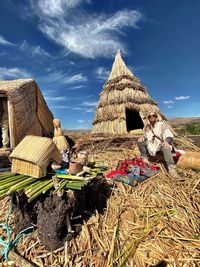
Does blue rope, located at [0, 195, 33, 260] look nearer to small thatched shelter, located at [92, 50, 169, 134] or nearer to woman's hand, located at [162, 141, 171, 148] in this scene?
woman's hand, located at [162, 141, 171, 148]

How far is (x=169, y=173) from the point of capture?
154 inches

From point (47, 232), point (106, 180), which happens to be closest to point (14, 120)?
point (106, 180)

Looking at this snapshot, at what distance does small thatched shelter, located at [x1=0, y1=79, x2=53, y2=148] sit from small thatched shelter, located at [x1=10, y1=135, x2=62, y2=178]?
109 inches

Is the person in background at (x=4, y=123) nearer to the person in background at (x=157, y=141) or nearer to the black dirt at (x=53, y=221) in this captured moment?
the person in background at (x=157, y=141)

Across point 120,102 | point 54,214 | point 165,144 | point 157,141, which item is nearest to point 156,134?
point 157,141

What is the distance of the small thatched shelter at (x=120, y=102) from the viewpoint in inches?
315

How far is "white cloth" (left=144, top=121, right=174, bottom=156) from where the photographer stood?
4152mm

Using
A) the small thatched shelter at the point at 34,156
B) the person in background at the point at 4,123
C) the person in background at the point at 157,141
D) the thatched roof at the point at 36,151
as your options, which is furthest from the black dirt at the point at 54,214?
the person in background at the point at 4,123

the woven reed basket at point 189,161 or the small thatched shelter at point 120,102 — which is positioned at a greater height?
the small thatched shelter at point 120,102

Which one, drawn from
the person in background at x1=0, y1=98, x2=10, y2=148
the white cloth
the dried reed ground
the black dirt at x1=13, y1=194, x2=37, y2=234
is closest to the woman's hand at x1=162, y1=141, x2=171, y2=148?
the white cloth

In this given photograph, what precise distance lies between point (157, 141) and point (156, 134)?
0.13 meters

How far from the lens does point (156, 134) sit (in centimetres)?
419

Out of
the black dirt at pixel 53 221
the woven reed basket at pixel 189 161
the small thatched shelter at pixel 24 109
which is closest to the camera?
the black dirt at pixel 53 221

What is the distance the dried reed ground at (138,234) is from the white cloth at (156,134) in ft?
2.92
